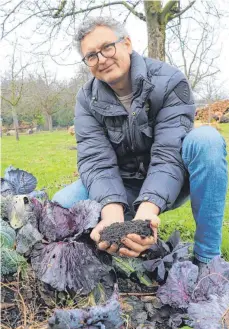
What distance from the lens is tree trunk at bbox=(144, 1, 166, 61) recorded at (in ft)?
18.7

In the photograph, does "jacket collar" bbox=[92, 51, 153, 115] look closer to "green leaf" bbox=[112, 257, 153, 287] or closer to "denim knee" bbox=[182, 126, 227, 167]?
"denim knee" bbox=[182, 126, 227, 167]

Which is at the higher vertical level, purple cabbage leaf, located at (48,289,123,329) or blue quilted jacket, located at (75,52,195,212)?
blue quilted jacket, located at (75,52,195,212)

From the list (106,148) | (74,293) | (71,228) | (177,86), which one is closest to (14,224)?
(71,228)

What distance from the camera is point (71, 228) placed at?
186 cm

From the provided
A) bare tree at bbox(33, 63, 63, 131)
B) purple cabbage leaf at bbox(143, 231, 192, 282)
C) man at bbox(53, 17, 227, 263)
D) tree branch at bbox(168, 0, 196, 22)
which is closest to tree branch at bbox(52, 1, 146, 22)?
tree branch at bbox(168, 0, 196, 22)

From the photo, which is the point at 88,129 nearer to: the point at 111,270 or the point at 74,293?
the point at 111,270

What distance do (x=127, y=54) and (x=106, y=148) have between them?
489 mm

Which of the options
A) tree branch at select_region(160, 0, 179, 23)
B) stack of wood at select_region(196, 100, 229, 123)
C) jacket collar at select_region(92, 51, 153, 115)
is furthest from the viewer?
stack of wood at select_region(196, 100, 229, 123)

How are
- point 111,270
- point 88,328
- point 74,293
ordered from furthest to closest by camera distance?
1. point 111,270
2. point 74,293
3. point 88,328

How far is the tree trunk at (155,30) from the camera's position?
570cm

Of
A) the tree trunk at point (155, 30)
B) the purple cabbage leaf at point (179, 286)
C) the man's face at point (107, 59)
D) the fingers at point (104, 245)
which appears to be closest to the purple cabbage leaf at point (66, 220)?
the fingers at point (104, 245)

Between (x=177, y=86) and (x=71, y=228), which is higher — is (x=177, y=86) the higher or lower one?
the higher one

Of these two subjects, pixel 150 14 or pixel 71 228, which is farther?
pixel 150 14

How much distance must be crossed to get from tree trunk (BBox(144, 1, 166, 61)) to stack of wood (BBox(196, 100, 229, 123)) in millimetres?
14266
